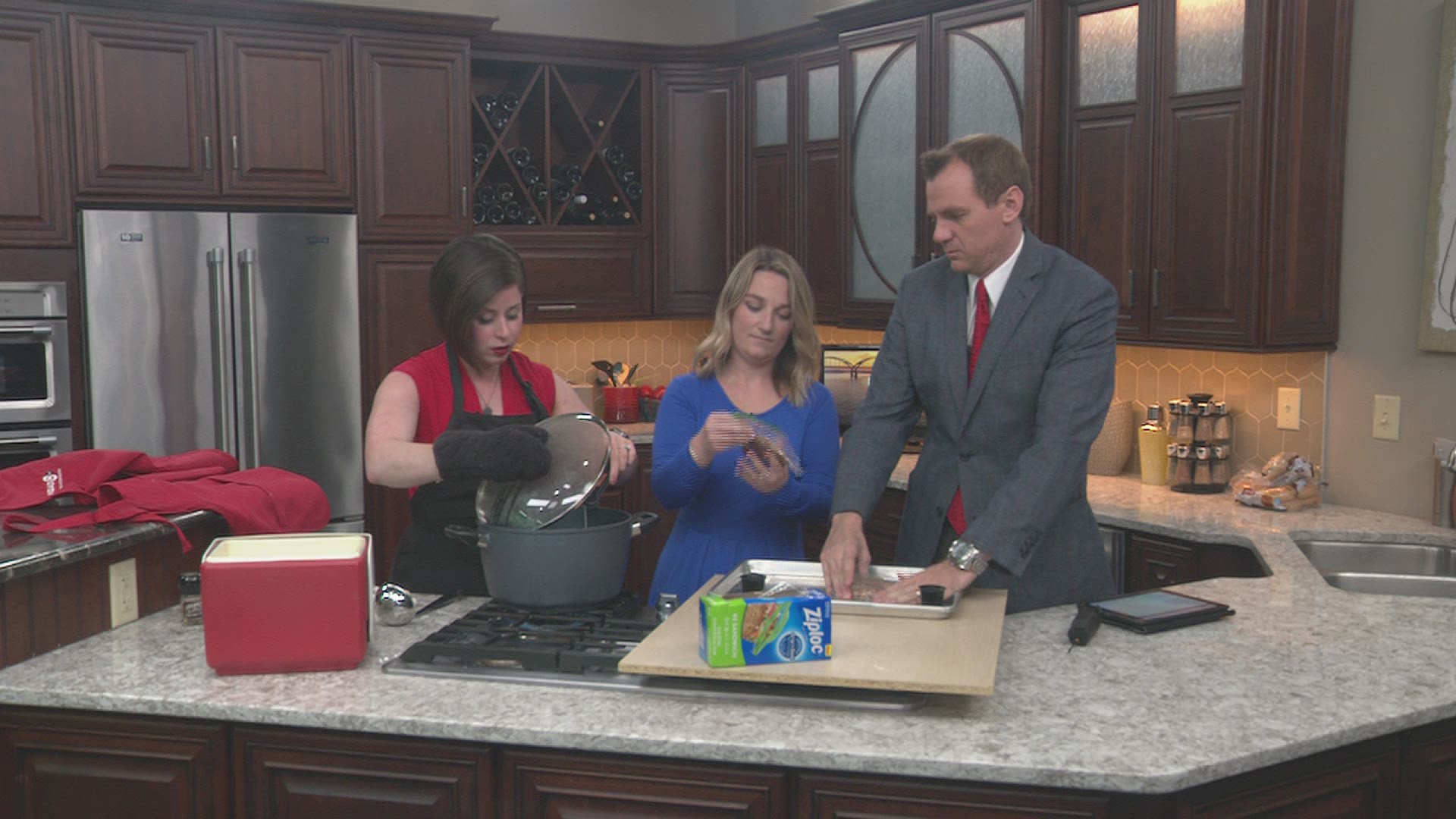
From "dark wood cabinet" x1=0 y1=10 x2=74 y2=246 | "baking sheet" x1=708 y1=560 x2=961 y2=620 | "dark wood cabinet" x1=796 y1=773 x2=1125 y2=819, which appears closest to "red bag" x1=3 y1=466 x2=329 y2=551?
"baking sheet" x1=708 y1=560 x2=961 y2=620

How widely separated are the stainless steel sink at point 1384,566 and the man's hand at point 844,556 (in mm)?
1377

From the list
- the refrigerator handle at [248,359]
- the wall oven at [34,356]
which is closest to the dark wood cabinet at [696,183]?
the refrigerator handle at [248,359]

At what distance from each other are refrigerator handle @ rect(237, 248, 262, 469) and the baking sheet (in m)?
2.71

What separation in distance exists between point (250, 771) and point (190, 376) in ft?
9.15

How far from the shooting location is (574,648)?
1.98 metres

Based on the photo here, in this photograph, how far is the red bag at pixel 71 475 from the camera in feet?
7.73

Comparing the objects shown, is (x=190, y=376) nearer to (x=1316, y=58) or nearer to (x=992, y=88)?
(x=992, y=88)

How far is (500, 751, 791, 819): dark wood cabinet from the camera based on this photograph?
1.71 m

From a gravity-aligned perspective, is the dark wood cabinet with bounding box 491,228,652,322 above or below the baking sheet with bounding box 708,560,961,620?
above

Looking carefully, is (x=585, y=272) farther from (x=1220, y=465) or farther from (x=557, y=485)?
(x=557, y=485)

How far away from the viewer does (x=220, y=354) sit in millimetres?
4422

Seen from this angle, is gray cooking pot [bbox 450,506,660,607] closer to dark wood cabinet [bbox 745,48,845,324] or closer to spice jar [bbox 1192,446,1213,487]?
spice jar [bbox 1192,446,1213,487]

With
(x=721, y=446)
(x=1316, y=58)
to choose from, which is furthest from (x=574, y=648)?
(x=1316, y=58)

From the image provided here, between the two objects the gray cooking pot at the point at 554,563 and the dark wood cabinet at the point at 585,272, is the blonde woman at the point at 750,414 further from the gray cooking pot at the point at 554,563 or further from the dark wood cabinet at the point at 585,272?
the dark wood cabinet at the point at 585,272
